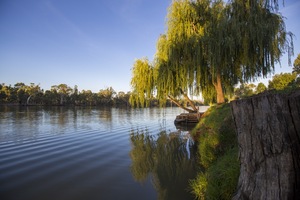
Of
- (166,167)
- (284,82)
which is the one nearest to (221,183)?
(166,167)

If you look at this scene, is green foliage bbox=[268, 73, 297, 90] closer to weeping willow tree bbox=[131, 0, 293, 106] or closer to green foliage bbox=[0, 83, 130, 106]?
weeping willow tree bbox=[131, 0, 293, 106]

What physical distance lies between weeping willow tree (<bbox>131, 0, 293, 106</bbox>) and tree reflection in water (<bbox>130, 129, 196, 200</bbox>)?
5.01 metres

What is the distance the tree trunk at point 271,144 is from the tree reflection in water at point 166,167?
9.29ft

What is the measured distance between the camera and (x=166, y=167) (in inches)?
255

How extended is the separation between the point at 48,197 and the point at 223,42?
10363 mm

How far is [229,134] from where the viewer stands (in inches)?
233

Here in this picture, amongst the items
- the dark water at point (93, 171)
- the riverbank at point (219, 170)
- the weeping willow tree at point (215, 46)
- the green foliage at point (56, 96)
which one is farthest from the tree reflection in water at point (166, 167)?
the green foliage at point (56, 96)

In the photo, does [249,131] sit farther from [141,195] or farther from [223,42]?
[223,42]

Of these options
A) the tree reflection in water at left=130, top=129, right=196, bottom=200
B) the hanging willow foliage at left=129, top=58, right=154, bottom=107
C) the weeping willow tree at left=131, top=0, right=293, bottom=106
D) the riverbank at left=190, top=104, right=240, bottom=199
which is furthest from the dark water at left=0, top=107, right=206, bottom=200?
the hanging willow foliage at left=129, top=58, right=154, bottom=107

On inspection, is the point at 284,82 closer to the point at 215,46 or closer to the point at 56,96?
the point at 215,46

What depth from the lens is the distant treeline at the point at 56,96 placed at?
2840 inches

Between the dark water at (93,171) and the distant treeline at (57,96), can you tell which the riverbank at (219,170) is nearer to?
the dark water at (93,171)

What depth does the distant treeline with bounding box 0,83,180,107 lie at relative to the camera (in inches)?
2840

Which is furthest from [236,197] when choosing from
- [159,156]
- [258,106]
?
[159,156]
